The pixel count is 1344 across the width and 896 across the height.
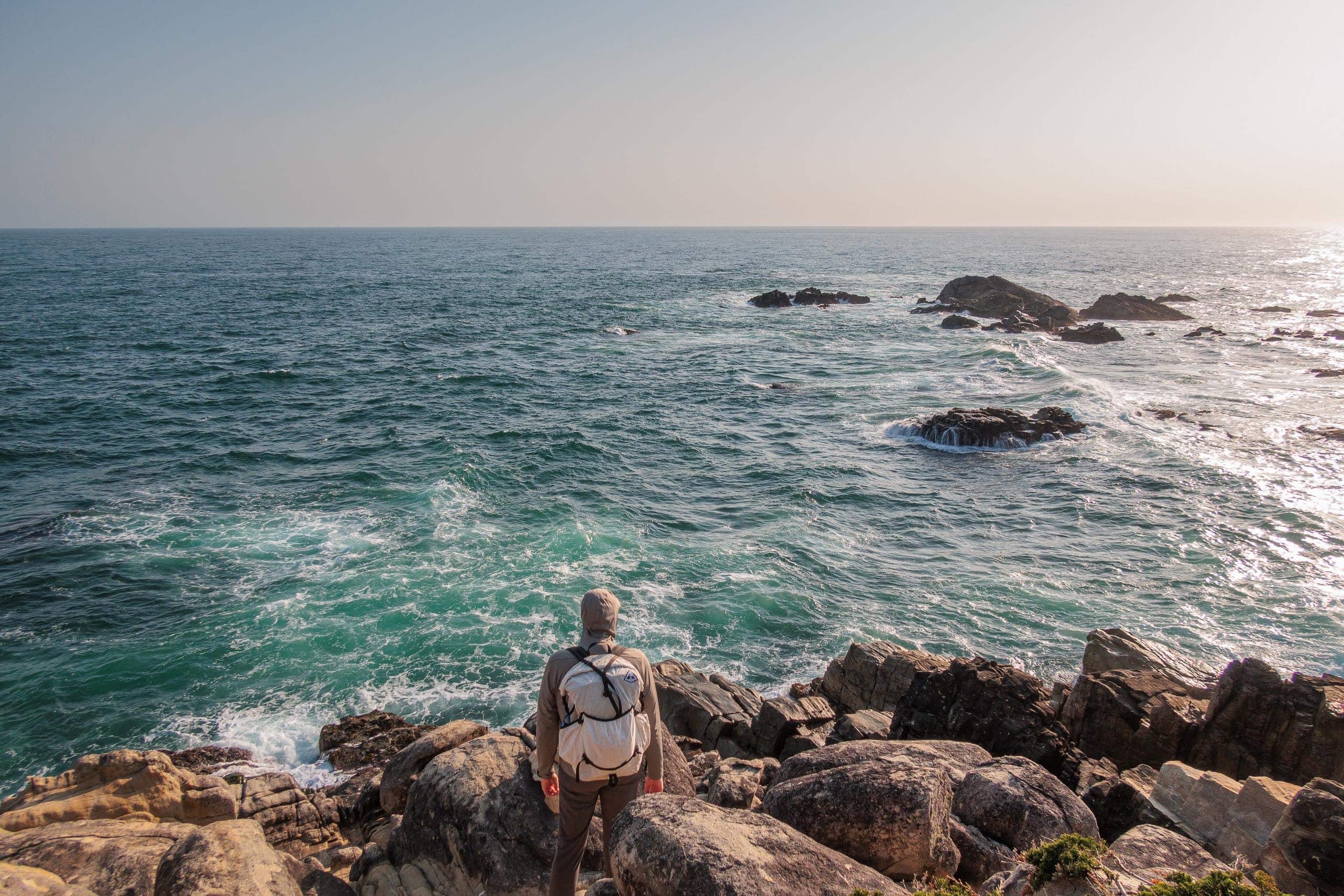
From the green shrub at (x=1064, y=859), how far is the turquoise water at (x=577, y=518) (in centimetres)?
1217

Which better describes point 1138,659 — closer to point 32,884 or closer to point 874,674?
point 874,674

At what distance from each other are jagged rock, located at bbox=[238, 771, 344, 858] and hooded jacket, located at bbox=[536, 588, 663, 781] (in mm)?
6617

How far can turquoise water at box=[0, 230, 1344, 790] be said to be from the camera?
18.0 meters

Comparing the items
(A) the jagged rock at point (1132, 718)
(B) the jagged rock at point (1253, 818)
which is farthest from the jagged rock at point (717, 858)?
(A) the jagged rock at point (1132, 718)

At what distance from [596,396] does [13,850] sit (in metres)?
36.8

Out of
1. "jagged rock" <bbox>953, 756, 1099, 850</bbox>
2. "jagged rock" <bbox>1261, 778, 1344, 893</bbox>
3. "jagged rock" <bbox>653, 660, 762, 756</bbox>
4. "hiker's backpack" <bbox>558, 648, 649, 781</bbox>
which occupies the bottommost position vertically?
"jagged rock" <bbox>653, 660, 762, 756</bbox>

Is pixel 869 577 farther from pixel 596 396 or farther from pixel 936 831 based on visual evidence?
pixel 596 396

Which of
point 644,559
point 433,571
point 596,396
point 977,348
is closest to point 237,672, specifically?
point 433,571

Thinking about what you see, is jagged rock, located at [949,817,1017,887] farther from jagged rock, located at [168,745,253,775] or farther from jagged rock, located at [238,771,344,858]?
jagged rock, located at [168,745,253,775]

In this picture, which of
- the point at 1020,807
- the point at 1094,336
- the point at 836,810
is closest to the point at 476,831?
the point at 836,810

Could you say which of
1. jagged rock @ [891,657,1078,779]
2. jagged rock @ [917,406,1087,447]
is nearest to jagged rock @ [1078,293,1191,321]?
jagged rock @ [917,406,1087,447]

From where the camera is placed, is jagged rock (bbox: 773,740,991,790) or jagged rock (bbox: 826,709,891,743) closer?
jagged rock (bbox: 773,740,991,790)

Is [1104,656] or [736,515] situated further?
[736,515]

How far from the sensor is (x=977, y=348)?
5478 cm
